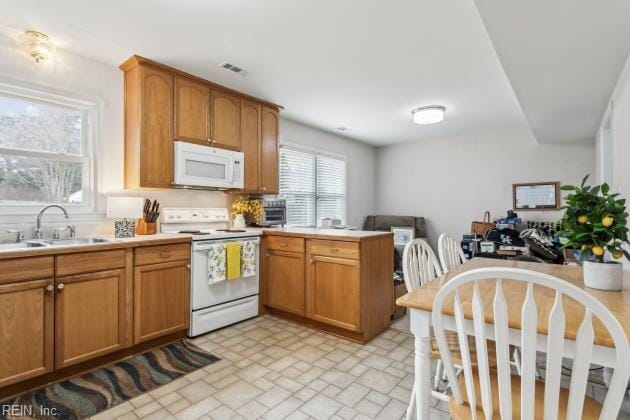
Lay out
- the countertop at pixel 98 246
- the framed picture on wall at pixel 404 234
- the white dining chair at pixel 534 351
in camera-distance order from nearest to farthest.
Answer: the white dining chair at pixel 534 351
the countertop at pixel 98 246
the framed picture on wall at pixel 404 234

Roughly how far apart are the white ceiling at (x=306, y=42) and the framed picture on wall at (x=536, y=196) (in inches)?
63.0

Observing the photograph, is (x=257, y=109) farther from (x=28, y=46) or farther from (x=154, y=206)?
(x=28, y=46)

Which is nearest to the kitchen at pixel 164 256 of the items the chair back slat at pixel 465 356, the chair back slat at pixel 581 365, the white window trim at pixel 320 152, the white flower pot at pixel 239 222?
the white flower pot at pixel 239 222

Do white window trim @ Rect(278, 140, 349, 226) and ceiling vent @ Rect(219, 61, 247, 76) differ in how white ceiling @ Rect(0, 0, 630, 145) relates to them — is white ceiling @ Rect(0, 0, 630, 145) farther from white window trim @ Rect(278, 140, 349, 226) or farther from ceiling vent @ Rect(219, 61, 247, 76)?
white window trim @ Rect(278, 140, 349, 226)

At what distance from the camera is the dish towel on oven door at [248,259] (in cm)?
310

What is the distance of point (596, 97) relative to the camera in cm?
284

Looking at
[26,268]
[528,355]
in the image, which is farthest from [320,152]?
[528,355]

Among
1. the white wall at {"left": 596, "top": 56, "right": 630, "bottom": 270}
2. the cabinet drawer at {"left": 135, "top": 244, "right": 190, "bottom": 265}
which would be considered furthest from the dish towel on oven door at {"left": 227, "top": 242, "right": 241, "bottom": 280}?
the white wall at {"left": 596, "top": 56, "right": 630, "bottom": 270}

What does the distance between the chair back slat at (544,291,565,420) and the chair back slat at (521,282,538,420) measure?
34mm

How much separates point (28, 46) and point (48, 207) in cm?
118

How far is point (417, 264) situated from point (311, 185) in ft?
10.5

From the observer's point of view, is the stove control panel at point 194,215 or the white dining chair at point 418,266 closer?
the white dining chair at point 418,266

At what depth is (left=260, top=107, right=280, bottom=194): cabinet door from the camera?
3.76 metres

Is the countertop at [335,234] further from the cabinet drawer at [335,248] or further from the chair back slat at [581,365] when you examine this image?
the chair back slat at [581,365]
